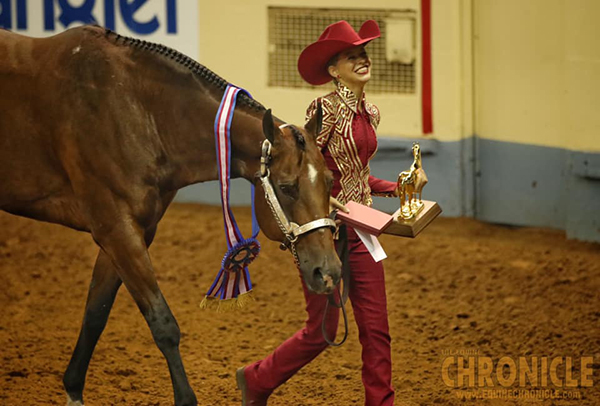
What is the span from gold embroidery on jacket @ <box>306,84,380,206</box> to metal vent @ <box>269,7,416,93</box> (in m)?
4.36

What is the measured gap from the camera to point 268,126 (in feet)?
14.0

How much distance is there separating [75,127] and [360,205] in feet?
4.66

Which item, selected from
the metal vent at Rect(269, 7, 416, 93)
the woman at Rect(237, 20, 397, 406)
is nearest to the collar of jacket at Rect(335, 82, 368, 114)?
the woman at Rect(237, 20, 397, 406)

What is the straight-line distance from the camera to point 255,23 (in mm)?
9070

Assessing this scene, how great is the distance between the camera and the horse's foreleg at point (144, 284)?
463cm

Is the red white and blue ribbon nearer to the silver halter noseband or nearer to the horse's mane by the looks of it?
the horse's mane

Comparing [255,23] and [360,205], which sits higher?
[255,23]

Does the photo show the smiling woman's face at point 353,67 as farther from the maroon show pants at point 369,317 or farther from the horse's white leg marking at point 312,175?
the maroon show pants at point 369,317

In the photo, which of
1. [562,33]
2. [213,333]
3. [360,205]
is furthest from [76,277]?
[562,33]

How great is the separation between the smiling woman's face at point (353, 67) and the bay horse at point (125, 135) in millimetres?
385

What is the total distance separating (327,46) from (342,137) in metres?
0.45

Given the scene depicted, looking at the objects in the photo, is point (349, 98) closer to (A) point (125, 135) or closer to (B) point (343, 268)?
(B) point (343, 268)

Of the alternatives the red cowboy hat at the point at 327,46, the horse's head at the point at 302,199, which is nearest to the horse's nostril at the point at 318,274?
the horse's head at the point at 302,199

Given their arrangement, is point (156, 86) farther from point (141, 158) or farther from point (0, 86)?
point (0, 86)
